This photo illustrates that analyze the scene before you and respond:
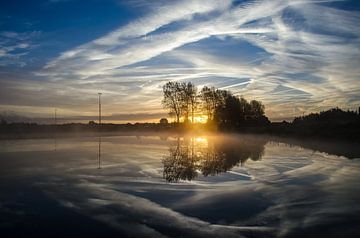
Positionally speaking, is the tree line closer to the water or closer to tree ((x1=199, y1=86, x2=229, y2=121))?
tree ((x1=199, y1=86, x2=229, y2=121))

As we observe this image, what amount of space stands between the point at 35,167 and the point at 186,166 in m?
8.35

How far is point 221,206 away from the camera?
10.1 m

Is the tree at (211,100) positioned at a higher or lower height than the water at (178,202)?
higher

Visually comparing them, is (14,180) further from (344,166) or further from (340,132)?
(340,132)

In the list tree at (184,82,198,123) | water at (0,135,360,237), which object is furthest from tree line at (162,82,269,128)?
water at (0,135,360,237)

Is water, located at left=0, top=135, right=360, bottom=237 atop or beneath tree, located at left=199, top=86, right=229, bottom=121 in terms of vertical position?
beneath

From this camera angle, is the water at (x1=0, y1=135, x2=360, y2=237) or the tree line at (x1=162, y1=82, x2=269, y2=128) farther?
the tree line at (x1=162, y1=82, x2=269, y2=128)

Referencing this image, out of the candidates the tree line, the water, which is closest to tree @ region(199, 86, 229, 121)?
the tree line

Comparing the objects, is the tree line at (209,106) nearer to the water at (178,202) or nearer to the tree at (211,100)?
the tree at (211,100)

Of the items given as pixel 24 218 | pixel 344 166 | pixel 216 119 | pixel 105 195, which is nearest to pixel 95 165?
pixel 105 195

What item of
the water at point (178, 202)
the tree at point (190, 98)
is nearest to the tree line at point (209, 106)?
the tree at point (190, 98)

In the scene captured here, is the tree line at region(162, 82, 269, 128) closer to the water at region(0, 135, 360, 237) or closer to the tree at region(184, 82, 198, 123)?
the tree at region(184, 82, 198, 123)

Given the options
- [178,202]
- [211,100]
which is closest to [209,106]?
[211,100]

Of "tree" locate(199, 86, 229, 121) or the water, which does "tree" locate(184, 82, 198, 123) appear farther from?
the water
